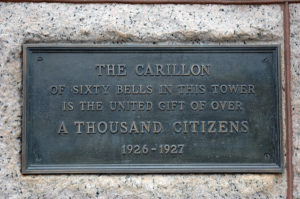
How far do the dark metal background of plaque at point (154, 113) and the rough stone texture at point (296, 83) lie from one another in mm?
123

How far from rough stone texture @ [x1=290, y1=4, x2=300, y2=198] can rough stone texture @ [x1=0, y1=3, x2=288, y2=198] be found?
0.30 feet

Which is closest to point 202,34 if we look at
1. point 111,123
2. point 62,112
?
point 111,123

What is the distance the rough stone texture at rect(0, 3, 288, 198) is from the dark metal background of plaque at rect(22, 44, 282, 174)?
0.22 feet

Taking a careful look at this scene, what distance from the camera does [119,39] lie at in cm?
262

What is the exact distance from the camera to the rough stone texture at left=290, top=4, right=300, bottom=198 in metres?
2.57

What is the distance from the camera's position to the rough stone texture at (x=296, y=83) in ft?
8.45

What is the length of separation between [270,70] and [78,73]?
1338 mm

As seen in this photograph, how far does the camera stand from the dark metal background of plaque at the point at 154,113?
8.39 ft

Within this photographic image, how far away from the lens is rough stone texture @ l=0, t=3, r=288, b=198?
2545 millimetres

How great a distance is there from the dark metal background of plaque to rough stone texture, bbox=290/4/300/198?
0.40 feet

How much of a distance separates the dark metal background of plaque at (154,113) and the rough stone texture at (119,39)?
7 cm

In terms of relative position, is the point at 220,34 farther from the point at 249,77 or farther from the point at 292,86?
the point at 292,86

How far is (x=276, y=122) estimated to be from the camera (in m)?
2.58

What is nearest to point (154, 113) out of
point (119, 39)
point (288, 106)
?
point (119, 39)
